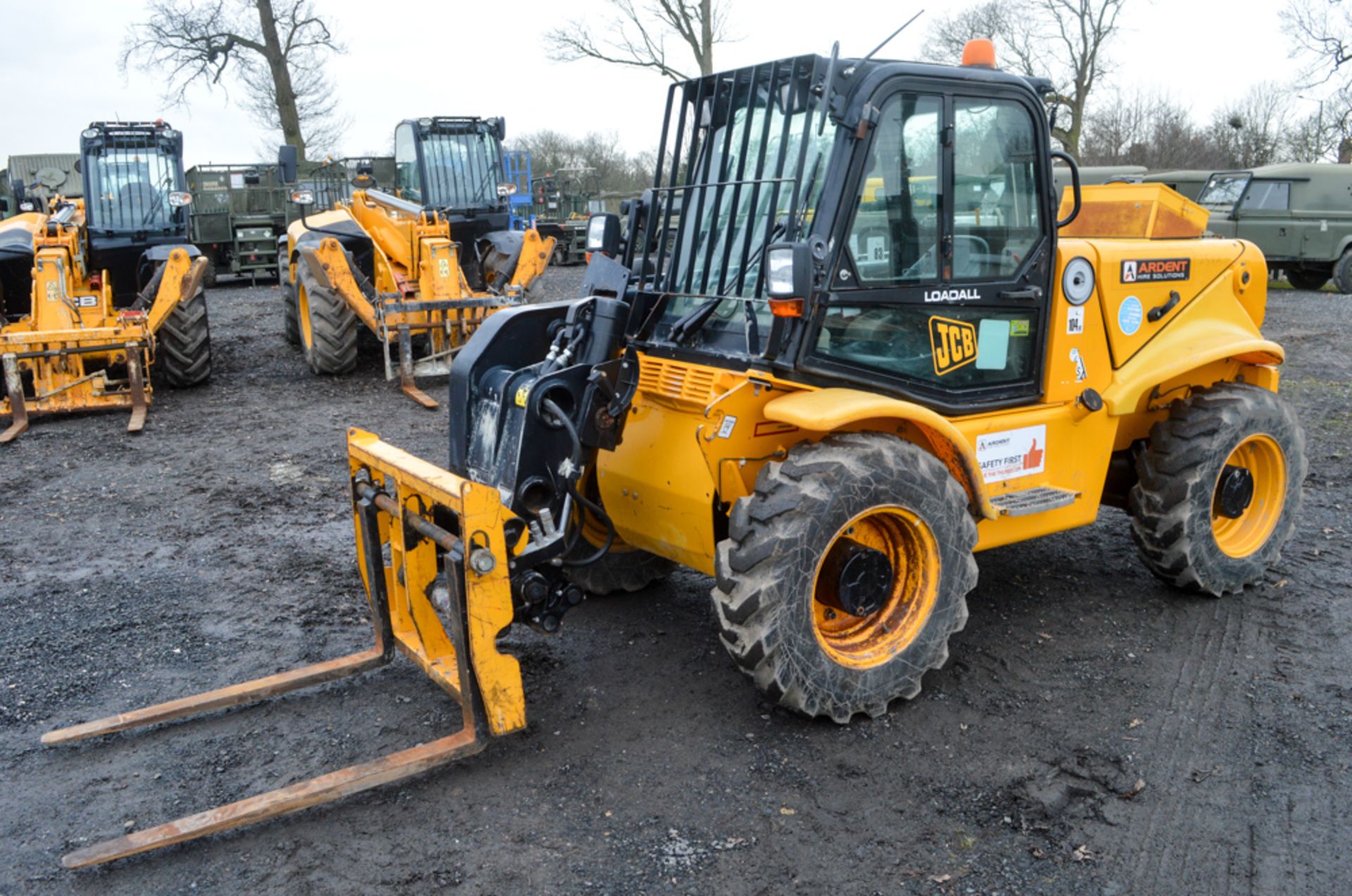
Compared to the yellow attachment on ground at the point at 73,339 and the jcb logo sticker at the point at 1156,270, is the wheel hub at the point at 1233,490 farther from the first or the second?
the yellow attachment on ground at the point at 73,339

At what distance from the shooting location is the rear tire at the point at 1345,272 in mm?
18422

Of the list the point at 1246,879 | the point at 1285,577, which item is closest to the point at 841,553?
the point at 1246,879

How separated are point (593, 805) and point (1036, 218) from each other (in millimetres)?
2997

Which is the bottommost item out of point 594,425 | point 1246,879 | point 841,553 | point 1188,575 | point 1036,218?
point 1246,879

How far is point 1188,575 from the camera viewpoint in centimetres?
514

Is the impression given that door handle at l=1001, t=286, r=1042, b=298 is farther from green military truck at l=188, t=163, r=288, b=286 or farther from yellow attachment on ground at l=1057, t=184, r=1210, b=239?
green military truck at l=188, t=163, r=288, b=286

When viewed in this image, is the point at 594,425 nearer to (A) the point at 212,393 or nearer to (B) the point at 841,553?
(B) the point at 841,553

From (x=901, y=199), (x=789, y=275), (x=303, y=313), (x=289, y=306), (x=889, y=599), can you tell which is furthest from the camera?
(x=289, y=306)

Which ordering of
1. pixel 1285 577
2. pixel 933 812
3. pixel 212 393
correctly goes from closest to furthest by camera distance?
1. pixel 933 812
2. pixel 1285 577
3. pixel 212 393

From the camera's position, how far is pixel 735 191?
440 centimetres

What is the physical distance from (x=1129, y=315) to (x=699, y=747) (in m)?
2.80

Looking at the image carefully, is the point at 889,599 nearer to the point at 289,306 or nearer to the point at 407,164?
the point at 289,306

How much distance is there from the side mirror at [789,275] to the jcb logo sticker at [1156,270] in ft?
6.33

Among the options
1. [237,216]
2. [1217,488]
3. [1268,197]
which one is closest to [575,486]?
[1217,488]
